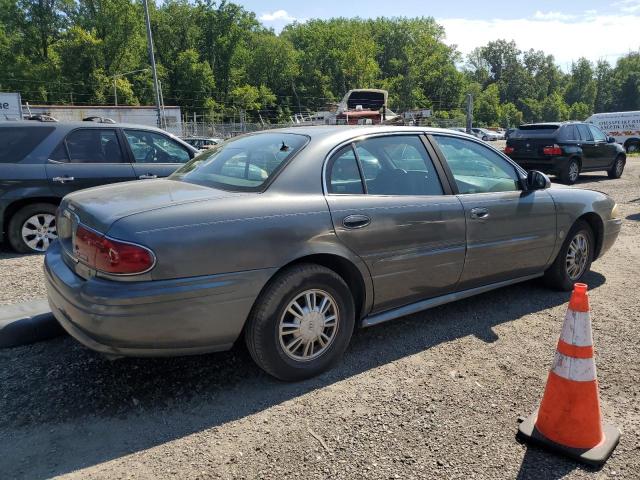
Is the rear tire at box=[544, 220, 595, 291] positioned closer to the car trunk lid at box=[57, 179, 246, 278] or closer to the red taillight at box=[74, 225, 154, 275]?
the car trunk lid at box=[57, 179, 246, 278]

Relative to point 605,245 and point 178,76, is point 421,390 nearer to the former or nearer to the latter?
point 605,245

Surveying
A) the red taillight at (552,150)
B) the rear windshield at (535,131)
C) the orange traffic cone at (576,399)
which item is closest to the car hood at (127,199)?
the orange traffic cone at (576,399)

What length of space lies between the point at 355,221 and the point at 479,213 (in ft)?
3.99

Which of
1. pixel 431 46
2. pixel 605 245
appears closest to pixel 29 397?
pixel 605 245

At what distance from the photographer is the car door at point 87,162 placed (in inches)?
246

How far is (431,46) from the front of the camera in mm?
87312

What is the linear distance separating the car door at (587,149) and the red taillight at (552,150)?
0.96 meters

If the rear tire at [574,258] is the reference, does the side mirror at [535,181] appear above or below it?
above

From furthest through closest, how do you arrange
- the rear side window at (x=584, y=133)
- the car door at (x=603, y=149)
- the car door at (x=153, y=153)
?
the car door at (x=603, y=149), the rear side window at (x=584, y=133), the car door at (x=153, y=153)

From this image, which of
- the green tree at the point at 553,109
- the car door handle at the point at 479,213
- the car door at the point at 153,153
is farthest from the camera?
the green tree at the point at 553,109

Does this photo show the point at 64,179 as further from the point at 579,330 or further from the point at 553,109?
the point at 553,109

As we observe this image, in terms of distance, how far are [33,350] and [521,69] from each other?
131m

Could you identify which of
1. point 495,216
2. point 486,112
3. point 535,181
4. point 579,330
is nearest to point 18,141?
point 495,216

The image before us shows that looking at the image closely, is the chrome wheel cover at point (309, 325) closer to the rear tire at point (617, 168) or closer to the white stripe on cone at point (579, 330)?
the white stripe on cone at point (579, 330)
